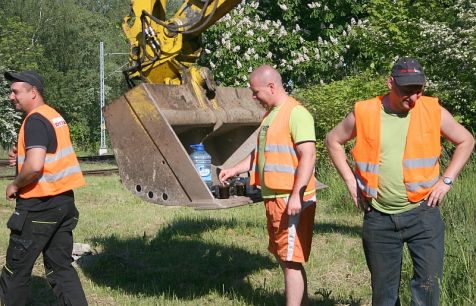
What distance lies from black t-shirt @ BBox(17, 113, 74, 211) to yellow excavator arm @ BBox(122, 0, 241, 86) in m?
1.88

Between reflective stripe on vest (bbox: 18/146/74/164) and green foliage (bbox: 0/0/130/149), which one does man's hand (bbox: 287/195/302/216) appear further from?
green foliage (bbox: 0/0/130/149)

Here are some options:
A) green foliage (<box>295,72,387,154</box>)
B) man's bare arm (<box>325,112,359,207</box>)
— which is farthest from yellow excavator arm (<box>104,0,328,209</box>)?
green foliage (<box>295,72,387,154</box>)

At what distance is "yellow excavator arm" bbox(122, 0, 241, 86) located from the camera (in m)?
6.70

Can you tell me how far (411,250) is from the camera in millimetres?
4359

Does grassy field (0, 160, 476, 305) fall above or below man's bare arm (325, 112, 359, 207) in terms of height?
below

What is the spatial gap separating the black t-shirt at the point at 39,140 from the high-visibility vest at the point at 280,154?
1531 mm

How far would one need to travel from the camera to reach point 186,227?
9523 millimetres

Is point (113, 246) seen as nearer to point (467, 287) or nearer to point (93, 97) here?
point (467, 287)

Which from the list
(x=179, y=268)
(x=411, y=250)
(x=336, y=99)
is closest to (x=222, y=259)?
(x=179, y=268)

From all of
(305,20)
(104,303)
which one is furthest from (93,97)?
(104,303)

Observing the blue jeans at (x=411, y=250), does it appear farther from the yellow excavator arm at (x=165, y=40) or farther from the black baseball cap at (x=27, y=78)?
the yellow excavator arm at (x=165, y=40)

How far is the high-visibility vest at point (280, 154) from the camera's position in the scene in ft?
16.1

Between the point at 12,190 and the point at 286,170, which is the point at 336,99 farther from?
the point at 12,190

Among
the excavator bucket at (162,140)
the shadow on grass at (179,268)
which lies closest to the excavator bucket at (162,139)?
the excavator bucket at (162,140)
